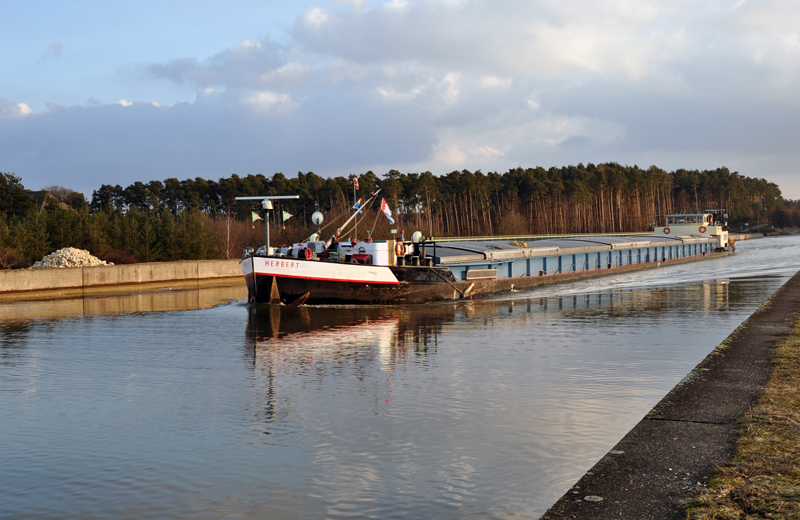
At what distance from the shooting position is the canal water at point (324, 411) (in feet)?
24.5

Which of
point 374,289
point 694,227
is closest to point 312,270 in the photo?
point 374,289

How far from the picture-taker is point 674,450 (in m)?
7.71

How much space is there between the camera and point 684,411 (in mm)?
9398

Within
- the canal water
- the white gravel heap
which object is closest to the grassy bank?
the canal water

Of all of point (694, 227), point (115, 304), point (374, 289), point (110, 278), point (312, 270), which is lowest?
point (115, 304)

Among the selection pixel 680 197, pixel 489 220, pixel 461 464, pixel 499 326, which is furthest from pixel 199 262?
pixel 680 197

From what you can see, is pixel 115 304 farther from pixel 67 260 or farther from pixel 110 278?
pixel 67 260

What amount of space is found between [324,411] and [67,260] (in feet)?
113

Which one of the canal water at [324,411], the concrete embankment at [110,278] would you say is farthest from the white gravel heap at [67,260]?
the canal water at [324,411]

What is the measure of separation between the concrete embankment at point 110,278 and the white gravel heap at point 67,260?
75.2 inches

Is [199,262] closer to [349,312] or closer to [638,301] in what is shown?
[349,312]

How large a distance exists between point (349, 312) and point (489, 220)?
11325cm

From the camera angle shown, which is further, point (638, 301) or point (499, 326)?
point (638, 301)

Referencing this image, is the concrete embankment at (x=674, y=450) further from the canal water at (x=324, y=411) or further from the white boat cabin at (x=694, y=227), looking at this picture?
the white boat cabin at (x=694, y=227)
